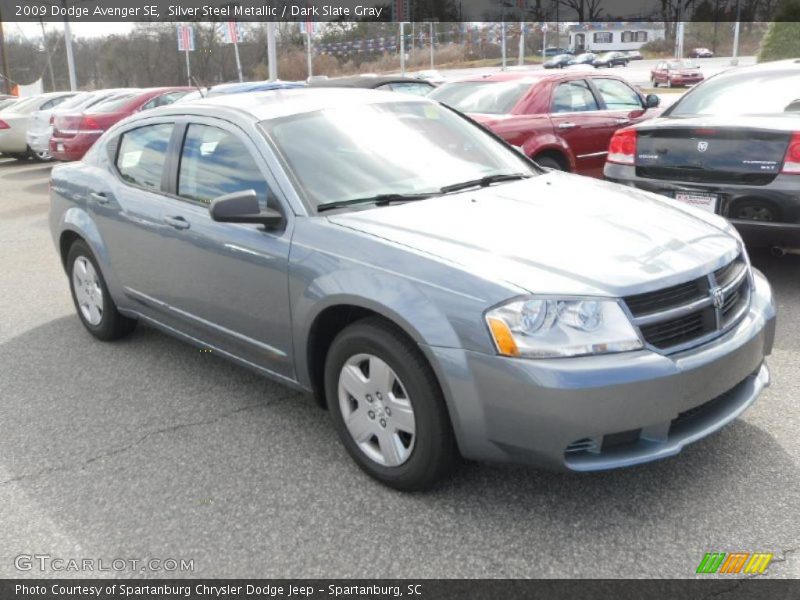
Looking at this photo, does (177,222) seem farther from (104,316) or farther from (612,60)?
(612,60)

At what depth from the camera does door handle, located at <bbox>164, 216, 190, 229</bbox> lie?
161 inches

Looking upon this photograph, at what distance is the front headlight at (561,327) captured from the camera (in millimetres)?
2721

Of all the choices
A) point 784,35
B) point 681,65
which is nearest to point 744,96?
point 784,35

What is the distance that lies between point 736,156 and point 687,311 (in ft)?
9.69

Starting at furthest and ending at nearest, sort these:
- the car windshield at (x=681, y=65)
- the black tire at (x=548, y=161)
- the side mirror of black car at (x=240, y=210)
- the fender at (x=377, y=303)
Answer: the car windshield at (x=681, y=65) < the black tire at (x=548, y=161) < the side mirror of black car at (x=240, y=210) < the fender at (x=377, y=303)

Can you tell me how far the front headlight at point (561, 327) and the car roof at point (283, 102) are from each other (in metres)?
1.85

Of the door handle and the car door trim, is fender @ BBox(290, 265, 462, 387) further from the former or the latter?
the door handle

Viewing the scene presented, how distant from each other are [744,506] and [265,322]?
2.17 meters

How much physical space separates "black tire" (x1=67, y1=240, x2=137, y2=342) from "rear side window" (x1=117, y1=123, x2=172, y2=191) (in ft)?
2.26

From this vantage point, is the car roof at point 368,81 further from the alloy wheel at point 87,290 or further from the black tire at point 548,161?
the alloy wheel at point 87,290

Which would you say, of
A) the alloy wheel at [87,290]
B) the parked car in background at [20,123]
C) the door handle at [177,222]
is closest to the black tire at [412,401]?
the door handle at [177,222]

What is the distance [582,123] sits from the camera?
8.73 metres

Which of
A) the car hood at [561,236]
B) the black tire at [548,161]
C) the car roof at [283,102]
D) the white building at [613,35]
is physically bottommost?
the black tire at [548,161]

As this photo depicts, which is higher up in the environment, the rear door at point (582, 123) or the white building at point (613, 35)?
the white building at point (613, 35)
